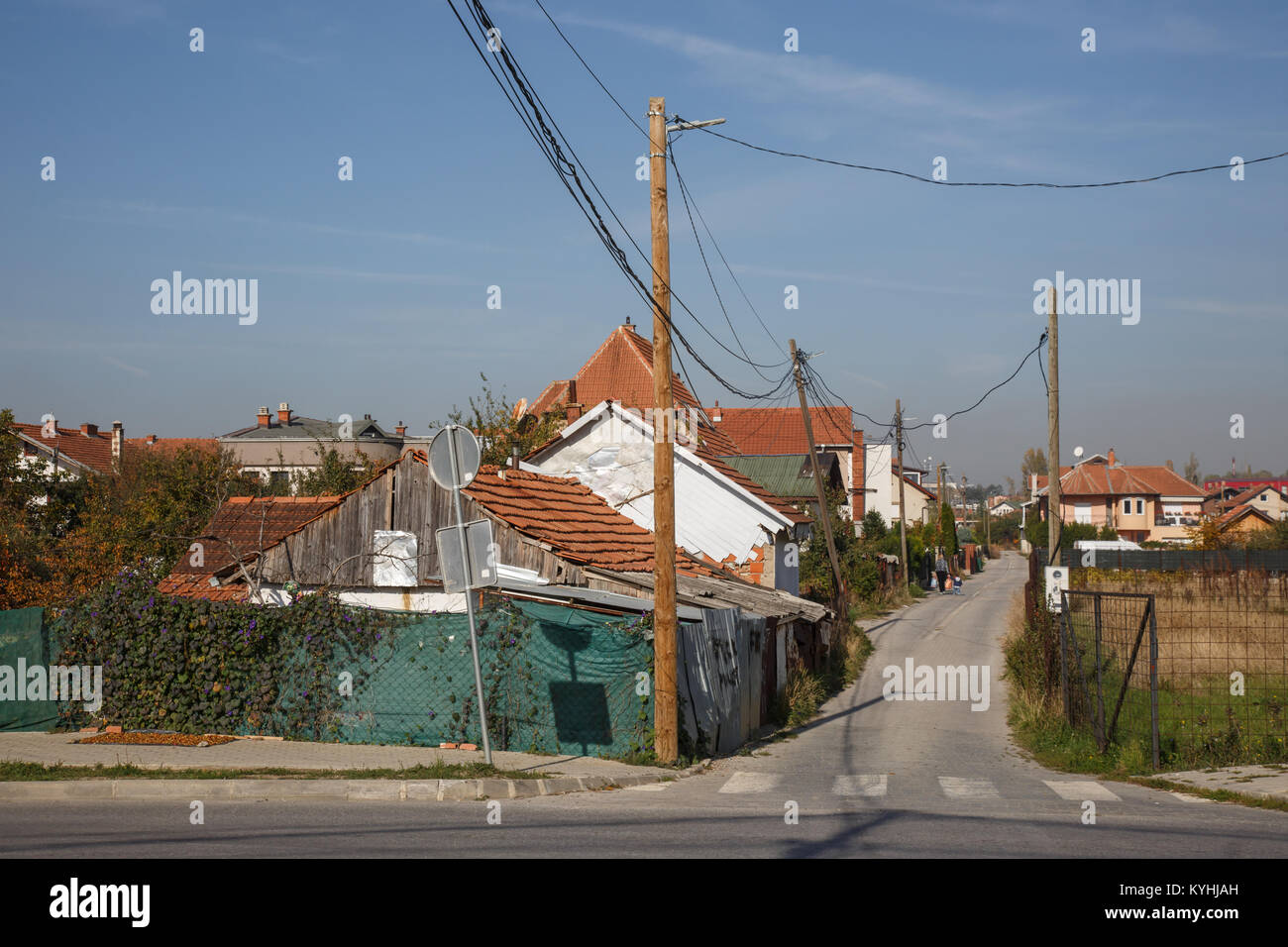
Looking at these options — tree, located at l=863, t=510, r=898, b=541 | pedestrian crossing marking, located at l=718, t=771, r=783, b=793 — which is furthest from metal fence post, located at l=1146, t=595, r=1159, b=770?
tree, located at l=863, t=510, r=898, b=541

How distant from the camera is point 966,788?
41.6ft

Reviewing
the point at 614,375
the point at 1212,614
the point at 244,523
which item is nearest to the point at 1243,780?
the point at 1212,614

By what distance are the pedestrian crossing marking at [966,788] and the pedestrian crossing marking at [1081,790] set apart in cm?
74

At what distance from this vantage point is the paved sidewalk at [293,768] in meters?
10.7

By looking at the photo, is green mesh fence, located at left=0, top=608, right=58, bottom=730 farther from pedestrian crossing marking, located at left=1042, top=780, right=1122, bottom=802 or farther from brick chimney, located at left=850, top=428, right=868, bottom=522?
brick chimney, located at left=850, top=428, right=868, bottom=522

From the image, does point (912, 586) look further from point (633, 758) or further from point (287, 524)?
point (633, 758)

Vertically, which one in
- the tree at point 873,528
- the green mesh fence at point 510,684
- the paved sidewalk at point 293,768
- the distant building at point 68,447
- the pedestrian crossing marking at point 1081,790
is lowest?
the pedestrian crossing marking at point 1081,790

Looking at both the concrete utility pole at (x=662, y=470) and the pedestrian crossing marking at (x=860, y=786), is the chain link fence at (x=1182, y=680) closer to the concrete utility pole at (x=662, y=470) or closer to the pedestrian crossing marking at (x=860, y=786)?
the pedestrian crossing marking at (x=860, y=786)

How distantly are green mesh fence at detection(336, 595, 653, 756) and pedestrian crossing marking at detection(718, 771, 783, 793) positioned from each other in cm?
126

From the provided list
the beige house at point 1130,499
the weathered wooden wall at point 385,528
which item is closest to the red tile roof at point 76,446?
the weathered wooden wall at point 385,528

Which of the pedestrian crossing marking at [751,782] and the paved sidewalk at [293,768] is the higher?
the paved sidewalk at [293,768]

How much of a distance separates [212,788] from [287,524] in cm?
1169

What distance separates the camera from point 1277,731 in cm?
1474

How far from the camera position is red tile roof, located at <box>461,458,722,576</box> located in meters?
17.5
